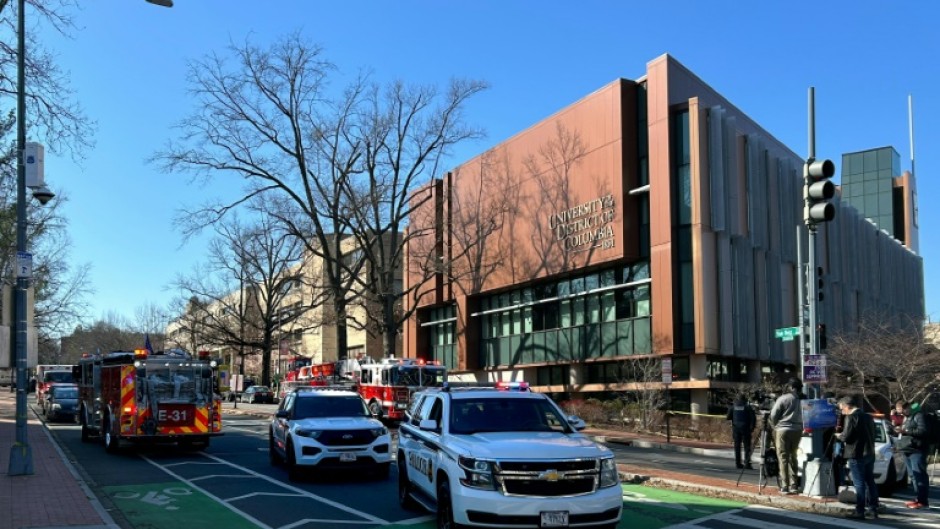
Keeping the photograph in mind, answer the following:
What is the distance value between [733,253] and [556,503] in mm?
26537

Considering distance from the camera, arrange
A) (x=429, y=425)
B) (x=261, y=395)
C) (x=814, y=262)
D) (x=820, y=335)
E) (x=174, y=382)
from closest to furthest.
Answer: (x=429, y=425) < (x=814, y=262) < (x=820, y=335) < (x=174, y=382) < (x=261, y=395)

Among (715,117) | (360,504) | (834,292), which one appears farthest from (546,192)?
(360,504)

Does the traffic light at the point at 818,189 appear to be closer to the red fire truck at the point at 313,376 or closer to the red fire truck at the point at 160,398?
the red fire truck at the point at 160,398

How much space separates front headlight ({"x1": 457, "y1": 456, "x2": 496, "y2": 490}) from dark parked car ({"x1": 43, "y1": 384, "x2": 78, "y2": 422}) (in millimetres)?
30777

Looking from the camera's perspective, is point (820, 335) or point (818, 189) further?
point (820, 335)

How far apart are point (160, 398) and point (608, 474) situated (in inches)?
567

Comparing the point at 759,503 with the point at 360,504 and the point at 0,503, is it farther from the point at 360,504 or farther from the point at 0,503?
the point at 0,503

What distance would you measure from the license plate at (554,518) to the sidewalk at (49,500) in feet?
18.6

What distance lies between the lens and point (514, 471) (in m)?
8.63

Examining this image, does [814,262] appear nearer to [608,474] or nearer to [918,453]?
[918,453]

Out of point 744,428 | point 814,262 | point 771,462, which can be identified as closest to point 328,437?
point 771,462

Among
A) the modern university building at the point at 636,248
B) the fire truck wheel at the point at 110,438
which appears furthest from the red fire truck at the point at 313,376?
the fire truck wheel at the point at 110,438

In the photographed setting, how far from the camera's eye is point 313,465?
15.0 metres

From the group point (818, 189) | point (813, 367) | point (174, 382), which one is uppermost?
point (818, 189)
